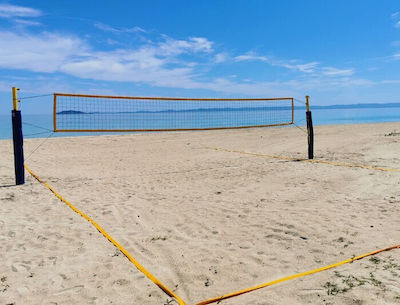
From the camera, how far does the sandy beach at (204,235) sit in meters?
2.39

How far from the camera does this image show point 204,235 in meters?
3.51

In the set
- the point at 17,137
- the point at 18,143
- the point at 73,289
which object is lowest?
the point at 73,289

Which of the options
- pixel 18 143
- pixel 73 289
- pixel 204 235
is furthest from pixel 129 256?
pixel 18 143

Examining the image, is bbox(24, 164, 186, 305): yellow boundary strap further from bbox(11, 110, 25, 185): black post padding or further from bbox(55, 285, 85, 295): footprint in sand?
bbox(11, 110, 25, 185): black post padding

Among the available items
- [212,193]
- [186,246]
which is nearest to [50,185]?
[212,193]

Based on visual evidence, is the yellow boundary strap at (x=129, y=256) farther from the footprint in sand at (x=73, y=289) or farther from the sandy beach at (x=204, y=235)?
the footprint in sand at (x=73, y=289)

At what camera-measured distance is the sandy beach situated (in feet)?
7.86

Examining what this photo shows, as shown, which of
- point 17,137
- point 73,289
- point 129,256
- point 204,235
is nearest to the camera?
point 73,289

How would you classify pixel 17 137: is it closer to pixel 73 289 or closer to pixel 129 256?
pixel 129 256

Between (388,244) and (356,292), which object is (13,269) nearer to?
(356,292)

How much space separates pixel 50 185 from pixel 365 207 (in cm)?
543

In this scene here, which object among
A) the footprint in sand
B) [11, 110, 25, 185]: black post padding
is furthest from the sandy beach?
[11, 110, 25, 185]: black post padding

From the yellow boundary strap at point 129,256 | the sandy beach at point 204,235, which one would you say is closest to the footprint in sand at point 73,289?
the sandy beach at point 204,235

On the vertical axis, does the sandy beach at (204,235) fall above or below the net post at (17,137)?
below
